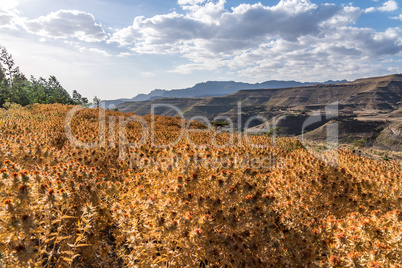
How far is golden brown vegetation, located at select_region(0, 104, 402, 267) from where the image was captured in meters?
2.63

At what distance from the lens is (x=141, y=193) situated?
4098 millimetres

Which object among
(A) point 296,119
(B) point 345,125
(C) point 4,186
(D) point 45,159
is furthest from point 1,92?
(A) point 296,119

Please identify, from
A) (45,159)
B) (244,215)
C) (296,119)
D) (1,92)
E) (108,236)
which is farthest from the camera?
(296,119)

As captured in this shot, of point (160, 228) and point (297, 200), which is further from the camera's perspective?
point (297, 200)

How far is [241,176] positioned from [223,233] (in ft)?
5.21

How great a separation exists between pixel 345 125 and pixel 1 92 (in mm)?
93551

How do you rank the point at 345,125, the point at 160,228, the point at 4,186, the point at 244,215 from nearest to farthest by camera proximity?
the point at 4,186 → the point at 160,228 → the point at 244,215 → the point at 345,125

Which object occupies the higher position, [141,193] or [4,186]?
[4,186]

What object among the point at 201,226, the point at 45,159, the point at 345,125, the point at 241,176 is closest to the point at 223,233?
the point at 201,226

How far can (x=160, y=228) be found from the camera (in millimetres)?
2998

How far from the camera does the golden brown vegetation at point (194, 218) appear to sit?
8.64 feet

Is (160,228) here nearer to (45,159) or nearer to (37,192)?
(37,192)

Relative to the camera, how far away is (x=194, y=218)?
10.3 ft

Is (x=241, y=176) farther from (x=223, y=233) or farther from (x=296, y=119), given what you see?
(x=296, y=119)
